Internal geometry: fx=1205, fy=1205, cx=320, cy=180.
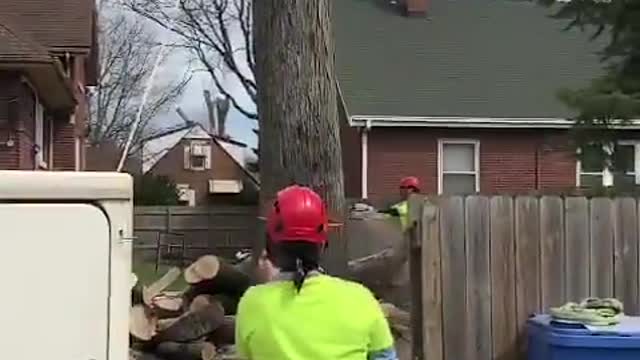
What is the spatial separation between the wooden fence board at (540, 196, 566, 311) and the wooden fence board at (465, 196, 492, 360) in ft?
1.36

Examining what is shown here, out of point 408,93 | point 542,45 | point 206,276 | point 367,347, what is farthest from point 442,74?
point 367,347

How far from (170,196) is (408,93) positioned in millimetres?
9057

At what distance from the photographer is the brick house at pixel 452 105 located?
30016 millimetres

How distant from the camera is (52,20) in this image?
24156mm

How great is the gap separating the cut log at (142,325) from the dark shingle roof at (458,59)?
18.5m

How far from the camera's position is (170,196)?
35938 mm

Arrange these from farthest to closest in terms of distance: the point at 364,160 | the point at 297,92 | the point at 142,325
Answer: the point at 364,160, the point at 142,325, the point at 297,92

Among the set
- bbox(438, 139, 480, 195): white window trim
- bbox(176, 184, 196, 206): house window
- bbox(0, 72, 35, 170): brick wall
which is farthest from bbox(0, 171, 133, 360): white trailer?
bbox(176, 184, 196, 206): house window

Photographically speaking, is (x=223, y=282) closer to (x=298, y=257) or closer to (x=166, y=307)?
(x=166, y=307)

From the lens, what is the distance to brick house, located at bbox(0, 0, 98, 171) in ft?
64.1

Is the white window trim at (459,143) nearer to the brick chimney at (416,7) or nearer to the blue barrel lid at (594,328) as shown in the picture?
→ the brick chimney at (416,7)

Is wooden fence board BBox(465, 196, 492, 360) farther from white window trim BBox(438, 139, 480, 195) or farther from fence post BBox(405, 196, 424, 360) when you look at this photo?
white window trim BBox(438, 139, 480, 195)

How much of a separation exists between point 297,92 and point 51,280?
5.55 meters

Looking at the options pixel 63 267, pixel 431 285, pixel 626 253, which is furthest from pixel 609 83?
pixel 63 267
